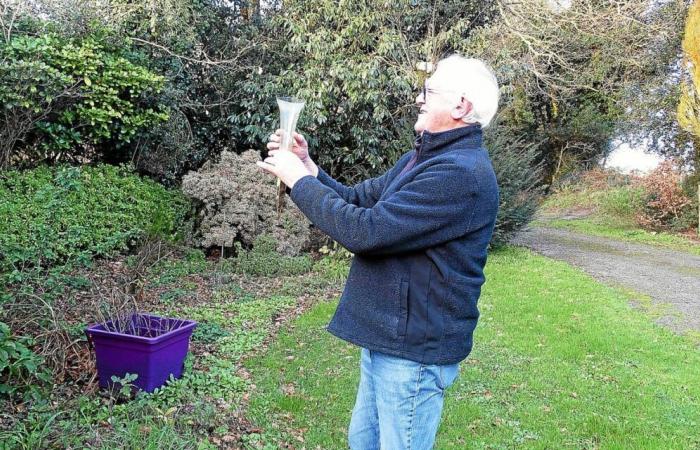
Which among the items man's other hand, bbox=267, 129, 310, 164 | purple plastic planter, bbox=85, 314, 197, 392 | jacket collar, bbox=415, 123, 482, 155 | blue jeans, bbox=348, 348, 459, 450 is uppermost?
jacket collar, bbox=415, 123, 482, 155

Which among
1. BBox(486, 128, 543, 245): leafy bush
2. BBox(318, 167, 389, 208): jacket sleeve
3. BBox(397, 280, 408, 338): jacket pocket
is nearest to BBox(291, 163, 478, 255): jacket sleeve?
BBox(397, 280, 408, 338): jacket pocket

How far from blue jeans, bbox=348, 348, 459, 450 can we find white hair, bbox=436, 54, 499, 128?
72 centimetres

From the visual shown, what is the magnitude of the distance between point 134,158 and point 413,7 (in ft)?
14.6

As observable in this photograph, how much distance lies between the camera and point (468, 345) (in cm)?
178

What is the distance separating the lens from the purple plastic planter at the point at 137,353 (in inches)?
125

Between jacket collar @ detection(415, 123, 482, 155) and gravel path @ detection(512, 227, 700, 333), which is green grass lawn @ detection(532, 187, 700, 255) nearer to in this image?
gravel path @ detection(512, 227, 700, 333)

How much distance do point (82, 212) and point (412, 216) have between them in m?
5.17

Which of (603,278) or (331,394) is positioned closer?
(331,394)

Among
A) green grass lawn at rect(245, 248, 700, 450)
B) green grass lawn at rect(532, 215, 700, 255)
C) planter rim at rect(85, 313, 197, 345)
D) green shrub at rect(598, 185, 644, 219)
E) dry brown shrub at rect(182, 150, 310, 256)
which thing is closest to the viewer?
planter rim at rect(85, 313, 197, 345)

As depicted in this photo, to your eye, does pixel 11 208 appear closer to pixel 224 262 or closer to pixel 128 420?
pixel 224 262

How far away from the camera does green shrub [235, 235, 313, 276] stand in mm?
6855

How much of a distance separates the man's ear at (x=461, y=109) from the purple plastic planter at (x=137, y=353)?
2.13 metres

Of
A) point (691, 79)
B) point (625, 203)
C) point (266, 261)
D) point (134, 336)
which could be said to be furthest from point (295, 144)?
point (625, 203)

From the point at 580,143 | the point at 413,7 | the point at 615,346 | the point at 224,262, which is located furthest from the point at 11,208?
the point at 580,143
